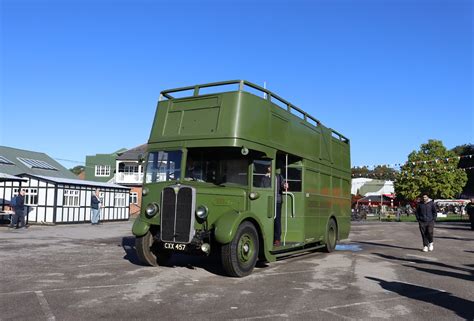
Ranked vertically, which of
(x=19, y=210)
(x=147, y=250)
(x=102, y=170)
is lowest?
(x=147, y=250)

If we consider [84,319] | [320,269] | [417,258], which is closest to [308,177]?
[320,269]

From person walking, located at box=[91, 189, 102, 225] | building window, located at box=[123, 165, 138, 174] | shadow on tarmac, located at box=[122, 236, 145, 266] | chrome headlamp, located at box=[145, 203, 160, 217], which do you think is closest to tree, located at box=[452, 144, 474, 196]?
building window, located at box=[123, 165, 138, 174]

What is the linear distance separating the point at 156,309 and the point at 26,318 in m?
1.55

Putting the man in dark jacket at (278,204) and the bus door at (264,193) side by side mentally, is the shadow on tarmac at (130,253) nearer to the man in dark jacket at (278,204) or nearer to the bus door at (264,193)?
the bus door at (264,193)

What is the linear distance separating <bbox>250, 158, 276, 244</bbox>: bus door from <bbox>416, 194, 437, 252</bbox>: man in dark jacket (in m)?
7.02

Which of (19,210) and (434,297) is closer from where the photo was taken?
(434,297)

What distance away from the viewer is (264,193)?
927 centimetres

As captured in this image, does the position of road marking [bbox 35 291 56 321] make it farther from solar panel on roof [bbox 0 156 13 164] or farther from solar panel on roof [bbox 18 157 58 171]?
solar panel on roof [bbox 18 157 58 171]

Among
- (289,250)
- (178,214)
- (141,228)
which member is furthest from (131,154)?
(178,214)

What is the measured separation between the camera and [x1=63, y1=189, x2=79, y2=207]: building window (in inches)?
1011

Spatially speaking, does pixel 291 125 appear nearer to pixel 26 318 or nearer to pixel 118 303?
pixel 118 303

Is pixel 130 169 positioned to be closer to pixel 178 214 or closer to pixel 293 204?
pixel 293 204

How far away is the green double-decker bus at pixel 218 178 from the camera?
27.8ft

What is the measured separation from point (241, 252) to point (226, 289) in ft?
3.98
